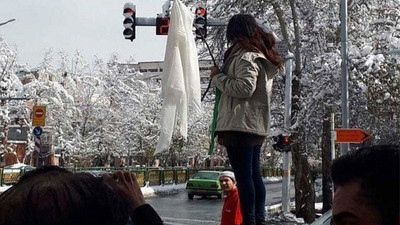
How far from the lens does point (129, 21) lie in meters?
13.9

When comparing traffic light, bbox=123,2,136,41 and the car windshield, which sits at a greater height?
traffic light, bbox=123,2,136,41

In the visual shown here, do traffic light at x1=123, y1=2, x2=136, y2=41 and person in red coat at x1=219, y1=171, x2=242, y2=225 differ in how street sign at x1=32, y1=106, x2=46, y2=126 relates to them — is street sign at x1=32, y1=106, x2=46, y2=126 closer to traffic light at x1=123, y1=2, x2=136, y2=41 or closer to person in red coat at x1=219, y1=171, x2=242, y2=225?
traffic light at x1=123, y1=2, x2=136, y2=41

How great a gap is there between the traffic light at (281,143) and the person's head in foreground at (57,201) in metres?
16.9

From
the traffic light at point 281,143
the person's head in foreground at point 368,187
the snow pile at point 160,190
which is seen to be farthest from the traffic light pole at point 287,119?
the person's head in foreground at point 368,187

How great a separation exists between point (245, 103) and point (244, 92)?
13 cm

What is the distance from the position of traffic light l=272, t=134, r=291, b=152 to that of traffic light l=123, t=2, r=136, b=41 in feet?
21.1

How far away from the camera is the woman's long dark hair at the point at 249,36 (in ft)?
13.2

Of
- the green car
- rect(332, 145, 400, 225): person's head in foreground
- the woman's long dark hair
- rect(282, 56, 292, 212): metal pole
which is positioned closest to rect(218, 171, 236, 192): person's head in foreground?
the woman's long dark hair

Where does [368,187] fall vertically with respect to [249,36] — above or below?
below

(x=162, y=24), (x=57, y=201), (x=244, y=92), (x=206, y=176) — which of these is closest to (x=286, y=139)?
(x=162, y=24)

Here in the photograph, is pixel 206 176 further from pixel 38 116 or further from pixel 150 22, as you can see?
pixel 150 22

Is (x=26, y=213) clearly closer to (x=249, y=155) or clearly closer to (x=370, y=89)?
(x=249, y=155)

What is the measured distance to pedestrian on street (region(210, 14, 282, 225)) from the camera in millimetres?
3855

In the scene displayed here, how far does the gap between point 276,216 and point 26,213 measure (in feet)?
54.8
